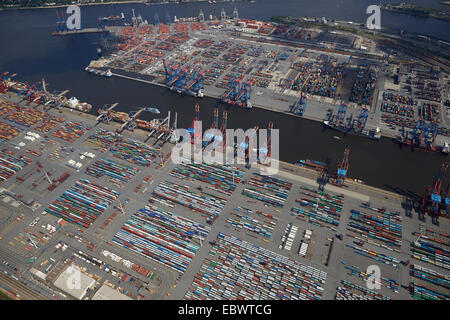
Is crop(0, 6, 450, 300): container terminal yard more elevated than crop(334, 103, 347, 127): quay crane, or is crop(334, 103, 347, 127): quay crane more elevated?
crop(334, 103, 347, 127): quay crane

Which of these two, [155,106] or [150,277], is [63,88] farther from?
[150,277]

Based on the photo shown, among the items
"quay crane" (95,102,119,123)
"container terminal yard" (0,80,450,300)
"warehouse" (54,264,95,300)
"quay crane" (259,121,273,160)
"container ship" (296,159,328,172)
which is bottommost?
"warehouse" (54,264,95,300)

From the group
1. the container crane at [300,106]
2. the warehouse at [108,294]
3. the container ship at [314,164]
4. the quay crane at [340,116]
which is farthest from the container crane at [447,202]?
the warehouse at [108,294]

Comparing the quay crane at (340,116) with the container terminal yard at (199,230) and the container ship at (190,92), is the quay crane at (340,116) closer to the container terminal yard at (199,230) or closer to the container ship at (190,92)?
the container terminal yard at (199,230)

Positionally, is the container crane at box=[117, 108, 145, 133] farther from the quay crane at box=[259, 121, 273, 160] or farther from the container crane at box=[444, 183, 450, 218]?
the container crane at box=[444, 183, 450, 218]

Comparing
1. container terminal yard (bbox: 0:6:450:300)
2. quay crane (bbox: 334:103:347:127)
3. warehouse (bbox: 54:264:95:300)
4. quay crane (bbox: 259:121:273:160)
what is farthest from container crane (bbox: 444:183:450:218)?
warehouse (bbox: 54:264:95:300)

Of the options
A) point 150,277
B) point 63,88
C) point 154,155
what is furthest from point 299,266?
point 63,88
